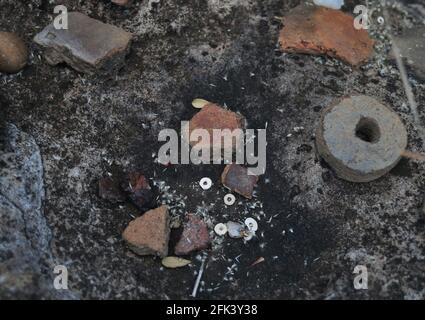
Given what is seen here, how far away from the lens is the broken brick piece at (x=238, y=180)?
3.25 metres

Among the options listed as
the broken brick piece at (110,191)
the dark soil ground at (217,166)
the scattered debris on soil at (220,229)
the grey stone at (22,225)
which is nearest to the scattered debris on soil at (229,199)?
the dark soil ground at (217,166)

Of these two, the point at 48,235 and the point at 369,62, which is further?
the point at 369,62

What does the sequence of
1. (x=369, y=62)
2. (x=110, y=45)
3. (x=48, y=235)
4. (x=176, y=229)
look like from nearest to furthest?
1. (x=48, y=235)
2. (x=176, y=229)
3. (x=110, y=45)
4. (x=369, y=62)

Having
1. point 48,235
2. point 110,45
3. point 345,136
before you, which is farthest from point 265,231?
point 110,45

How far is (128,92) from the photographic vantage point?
3508 mm

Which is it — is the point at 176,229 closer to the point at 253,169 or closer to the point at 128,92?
the point at 253,169

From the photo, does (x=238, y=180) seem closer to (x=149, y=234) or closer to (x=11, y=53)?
(x=149, y=234)

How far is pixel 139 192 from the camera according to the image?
316 cm

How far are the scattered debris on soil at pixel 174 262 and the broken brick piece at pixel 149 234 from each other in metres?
0.03

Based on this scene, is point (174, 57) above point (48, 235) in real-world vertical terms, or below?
above

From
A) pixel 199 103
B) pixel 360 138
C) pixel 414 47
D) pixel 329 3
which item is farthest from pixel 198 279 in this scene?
pixel 414 47

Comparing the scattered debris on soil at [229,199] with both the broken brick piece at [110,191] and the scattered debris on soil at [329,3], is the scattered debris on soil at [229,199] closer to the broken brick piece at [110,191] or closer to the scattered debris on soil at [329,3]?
the broken brick piece at [110,191]
